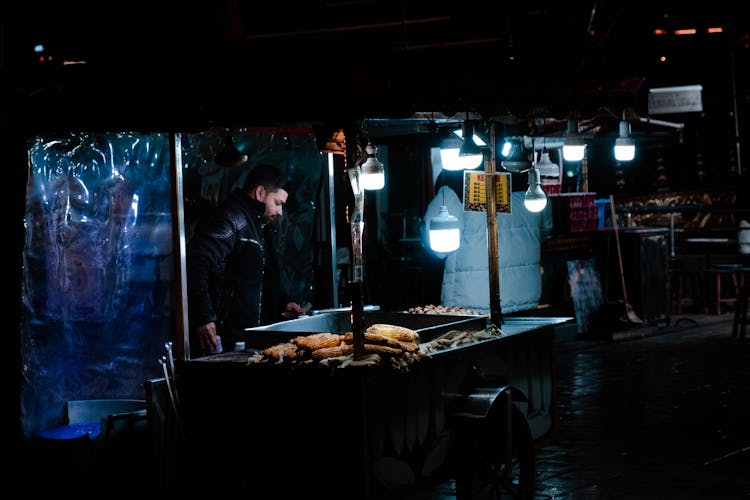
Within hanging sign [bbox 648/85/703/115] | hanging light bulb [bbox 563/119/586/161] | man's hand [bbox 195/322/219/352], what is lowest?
man's hand [bbox 195/322/219/352]

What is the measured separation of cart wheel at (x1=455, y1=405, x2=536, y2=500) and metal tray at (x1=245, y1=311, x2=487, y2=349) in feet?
3.30

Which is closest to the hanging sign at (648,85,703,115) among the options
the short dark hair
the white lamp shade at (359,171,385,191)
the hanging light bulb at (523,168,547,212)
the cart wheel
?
the hanging light bulb at (523,168,547,212)

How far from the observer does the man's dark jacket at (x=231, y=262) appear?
9.05 meters

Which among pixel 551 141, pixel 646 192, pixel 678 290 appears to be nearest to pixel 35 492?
pixel 551 141

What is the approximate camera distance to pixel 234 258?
9.45m

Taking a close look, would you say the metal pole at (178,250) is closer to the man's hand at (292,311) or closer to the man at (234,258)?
the man at (234,258)

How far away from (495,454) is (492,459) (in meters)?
0.05

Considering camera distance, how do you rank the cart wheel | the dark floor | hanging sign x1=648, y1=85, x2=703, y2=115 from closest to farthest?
the cart wheel < the dark floor < hanging sign x1=648, y1=85, x2=703, y2=115

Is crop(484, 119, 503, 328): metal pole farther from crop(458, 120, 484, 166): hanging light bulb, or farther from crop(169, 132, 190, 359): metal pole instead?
crop(169, 132, 190, 359): metal pole

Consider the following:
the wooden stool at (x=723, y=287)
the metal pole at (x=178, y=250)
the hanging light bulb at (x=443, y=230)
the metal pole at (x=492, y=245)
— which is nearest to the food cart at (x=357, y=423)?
the metal pole at (x=178, y=250)

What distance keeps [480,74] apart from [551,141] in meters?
9.16

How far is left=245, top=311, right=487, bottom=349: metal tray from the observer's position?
6.91 metres

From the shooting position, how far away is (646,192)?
23656 mm

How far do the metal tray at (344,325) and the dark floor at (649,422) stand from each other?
1219 millimetres
